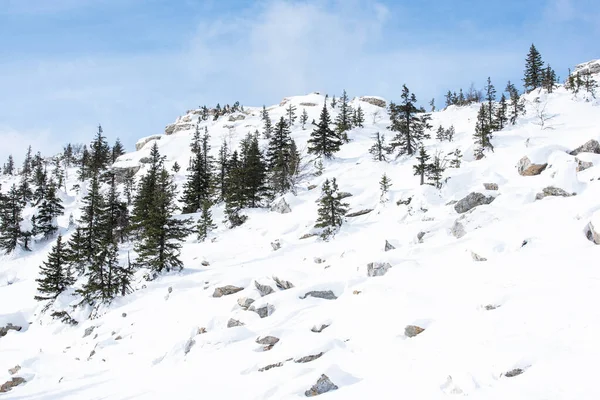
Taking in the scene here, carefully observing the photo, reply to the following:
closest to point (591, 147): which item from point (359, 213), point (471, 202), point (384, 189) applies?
point (471, 202)

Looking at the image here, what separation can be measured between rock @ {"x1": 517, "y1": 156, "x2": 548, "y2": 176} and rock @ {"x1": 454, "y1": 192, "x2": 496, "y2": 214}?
574 centimetres

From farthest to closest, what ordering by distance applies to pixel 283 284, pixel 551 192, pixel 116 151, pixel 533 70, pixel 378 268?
pixel 116 151, pixel 533 70, pixel 551 192, pixel 283 284, pixel 378 268

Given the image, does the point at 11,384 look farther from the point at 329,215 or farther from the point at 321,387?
→ the point at 329,215

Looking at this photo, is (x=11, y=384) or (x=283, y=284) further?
(x=283, y=284)

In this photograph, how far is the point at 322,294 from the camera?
15.1 m

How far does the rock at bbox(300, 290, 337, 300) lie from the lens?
49.0 ft

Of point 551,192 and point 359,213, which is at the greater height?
point 551,192

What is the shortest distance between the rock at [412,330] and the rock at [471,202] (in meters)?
16.1

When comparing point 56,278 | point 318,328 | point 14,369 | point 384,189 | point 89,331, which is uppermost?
point 384,189

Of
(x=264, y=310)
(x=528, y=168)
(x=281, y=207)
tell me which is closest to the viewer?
(x=264, y=310)

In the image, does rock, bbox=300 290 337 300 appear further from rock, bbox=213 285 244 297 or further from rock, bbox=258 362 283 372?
rock, bbox=258 362 283 372

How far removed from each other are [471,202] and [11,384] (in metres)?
26.6

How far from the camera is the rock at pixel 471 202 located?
913 inches

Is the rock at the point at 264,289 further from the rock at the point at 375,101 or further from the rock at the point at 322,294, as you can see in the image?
the rock at the point at 375,101
